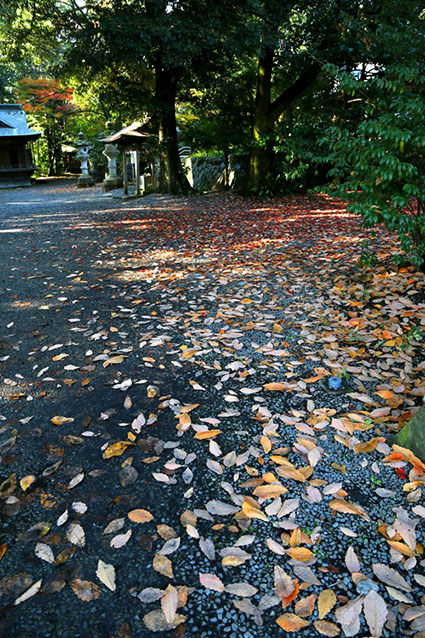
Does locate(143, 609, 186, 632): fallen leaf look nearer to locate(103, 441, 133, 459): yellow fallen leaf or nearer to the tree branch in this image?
locate(103, 441, 133, 459): yellow fallen leaf

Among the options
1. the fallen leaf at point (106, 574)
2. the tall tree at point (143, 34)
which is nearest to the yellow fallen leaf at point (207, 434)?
the fallen leaf at point (106, 574)

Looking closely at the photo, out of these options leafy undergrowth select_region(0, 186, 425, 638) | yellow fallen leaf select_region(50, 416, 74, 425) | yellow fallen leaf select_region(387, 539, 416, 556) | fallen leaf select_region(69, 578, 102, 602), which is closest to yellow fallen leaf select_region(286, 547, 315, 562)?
leafy undergrowth select_region(0, 186, 425, 638)

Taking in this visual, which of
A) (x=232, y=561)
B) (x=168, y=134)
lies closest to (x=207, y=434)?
(x=232, y=561)

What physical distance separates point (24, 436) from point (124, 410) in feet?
2.02

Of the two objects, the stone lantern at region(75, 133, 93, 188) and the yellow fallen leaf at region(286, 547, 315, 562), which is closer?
the yellow fallen leaf at region(286, 547, 315, 562)

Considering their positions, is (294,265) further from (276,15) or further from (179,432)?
(276,15)

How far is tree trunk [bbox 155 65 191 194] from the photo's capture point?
12720 mm

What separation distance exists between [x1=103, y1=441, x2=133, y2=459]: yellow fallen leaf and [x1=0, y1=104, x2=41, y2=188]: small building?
2754 centimetres

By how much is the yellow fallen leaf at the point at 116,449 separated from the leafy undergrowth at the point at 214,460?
12 mm

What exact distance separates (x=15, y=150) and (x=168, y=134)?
17.5 metres

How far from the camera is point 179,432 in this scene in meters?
2.56

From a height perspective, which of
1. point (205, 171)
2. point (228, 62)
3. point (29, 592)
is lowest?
point (29, 592)

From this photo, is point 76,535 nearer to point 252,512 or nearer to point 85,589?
point 85,589

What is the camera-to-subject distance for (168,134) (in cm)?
1357
